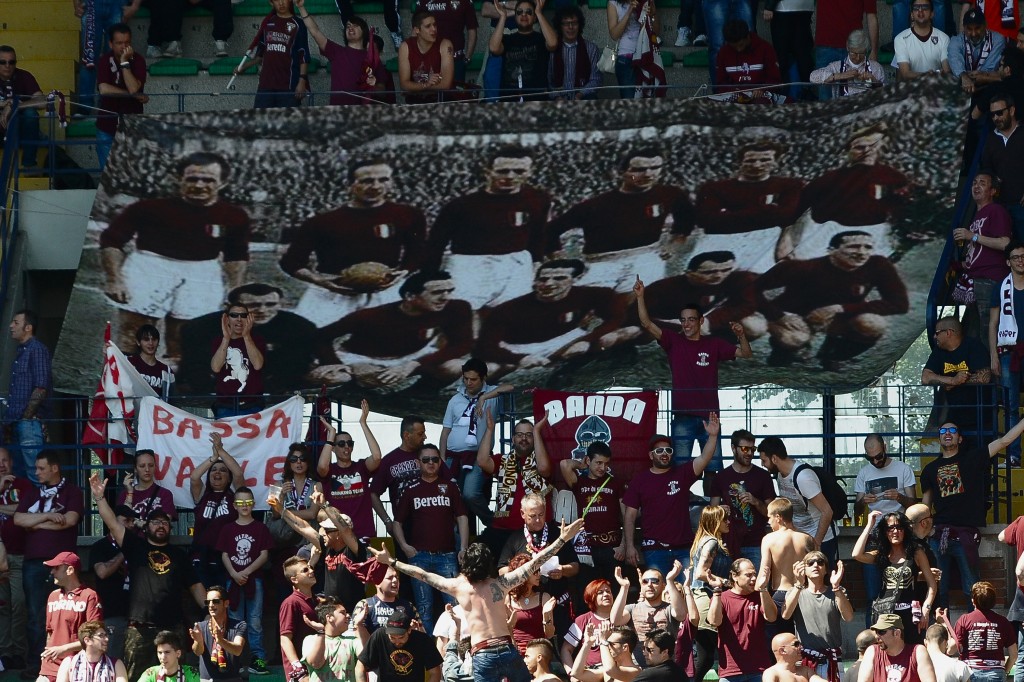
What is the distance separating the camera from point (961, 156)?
20391 millimetres

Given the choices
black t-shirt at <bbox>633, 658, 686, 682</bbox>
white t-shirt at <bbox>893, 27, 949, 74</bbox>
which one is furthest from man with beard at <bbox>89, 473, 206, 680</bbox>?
white t-shirt at <bbox>893, 27, 949, 74</bbox>

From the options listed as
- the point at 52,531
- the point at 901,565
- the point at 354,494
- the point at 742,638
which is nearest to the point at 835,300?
the point at 901,565

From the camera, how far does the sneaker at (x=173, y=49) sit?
23594mm

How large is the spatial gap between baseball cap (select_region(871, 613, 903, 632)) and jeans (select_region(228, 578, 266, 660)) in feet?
18.6

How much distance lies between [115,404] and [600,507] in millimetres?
4975

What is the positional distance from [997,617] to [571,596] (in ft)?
12.3

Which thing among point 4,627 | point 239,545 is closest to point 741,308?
point 239,545

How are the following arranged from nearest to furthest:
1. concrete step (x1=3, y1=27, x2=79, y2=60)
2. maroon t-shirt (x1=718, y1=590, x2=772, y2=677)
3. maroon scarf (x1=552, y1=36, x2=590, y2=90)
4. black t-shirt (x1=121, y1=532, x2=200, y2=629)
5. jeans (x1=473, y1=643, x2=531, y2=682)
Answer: jeans (x1=473, y1=643, x2=531, y2=682), maroon t-shirt (x1=718, y1=590, x2=772, y2=677), black t-shirt (x1=121, y1=532, x2=200, y2=629), maroon scarf (x1=552, y1=36, x2=590, y2=90), concrete step (x1=3, y1=27, x2=79, y2=60)

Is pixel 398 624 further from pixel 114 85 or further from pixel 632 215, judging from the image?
pixel 114 85

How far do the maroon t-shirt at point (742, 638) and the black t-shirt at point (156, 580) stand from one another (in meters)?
4.91

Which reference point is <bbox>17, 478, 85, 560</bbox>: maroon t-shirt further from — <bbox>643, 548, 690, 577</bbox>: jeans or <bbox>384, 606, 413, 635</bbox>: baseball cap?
<bbox>643, 548, 690, 577</bbox>: jeans

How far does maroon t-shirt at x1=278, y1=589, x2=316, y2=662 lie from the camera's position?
16.6 metres

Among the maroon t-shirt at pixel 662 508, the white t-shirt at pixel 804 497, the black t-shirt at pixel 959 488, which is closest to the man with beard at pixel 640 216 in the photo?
the maroon t-shirt at pixel 662 508

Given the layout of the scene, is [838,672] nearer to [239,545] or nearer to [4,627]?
[239,545]
